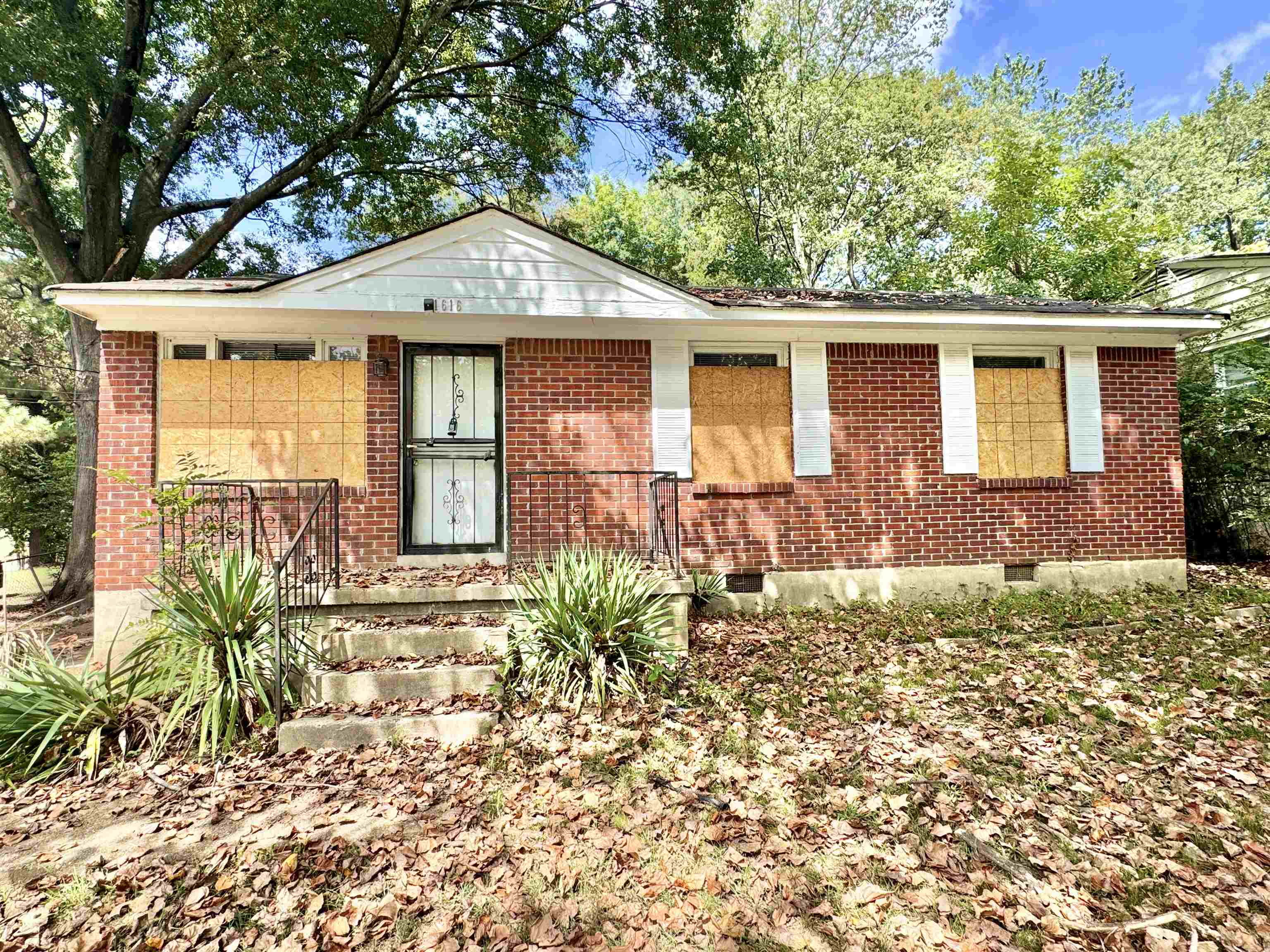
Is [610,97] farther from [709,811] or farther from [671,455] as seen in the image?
[709,811]

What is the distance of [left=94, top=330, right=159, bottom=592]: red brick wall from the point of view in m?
5.71

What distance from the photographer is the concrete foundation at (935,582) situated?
6613 mm

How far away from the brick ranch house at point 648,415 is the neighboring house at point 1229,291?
16.4 ft

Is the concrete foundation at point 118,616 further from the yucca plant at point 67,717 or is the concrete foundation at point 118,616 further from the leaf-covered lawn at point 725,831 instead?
the leaf-covered lawn at point 725,831

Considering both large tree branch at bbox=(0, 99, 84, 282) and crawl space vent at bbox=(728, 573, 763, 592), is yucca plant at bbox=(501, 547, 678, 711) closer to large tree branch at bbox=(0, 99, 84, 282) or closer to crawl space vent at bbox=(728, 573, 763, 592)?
crawl space vent at bbox=(728, 573, 763, 592)

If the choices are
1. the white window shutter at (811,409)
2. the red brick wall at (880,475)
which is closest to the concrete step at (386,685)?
the red brick wall at (880,475)

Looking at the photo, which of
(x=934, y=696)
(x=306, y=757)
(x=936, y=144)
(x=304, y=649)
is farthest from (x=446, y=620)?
(x=936, y=144)

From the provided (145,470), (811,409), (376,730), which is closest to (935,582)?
(811,409)

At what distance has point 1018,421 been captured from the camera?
7.09 meters

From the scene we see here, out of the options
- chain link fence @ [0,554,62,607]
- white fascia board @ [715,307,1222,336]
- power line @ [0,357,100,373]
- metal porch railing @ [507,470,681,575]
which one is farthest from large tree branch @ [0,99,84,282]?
white fascia board @ [715,307,1222,336]

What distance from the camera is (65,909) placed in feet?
7.97

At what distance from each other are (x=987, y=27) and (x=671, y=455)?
2205 cm

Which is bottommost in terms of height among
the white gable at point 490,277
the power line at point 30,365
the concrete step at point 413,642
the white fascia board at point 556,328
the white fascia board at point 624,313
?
the concrete step at point 413,642

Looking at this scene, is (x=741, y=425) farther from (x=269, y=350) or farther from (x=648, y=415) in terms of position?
(x=269, y=350)
